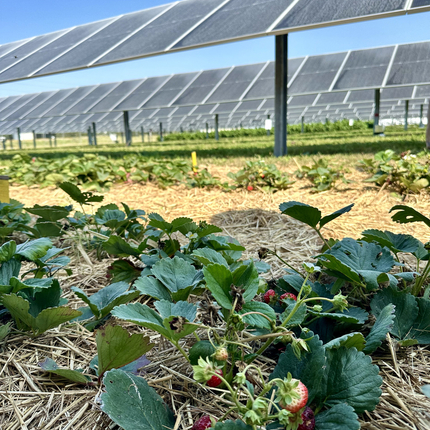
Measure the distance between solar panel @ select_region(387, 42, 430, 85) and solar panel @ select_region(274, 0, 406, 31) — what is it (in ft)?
15.3

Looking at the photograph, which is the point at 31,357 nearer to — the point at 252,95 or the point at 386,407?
the point at 386,407

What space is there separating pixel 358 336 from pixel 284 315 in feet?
0.52

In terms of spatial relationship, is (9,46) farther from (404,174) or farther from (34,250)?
(34,250)

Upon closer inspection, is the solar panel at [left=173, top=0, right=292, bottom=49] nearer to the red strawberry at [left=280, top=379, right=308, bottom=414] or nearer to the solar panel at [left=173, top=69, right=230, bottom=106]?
the red strawberry at [left=280, top=379, right=308, bottom=414]

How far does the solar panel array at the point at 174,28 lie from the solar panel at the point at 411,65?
4.46 metres

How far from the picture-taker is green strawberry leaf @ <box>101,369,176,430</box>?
0.59 metres

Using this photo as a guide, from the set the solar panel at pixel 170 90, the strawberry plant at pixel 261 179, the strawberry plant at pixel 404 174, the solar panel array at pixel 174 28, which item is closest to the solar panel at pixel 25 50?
the solar panel array at pixel 174 28

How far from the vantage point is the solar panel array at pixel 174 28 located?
13.0 ft

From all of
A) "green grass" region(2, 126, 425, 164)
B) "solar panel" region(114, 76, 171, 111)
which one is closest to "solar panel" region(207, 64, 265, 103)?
"green grass" region(2, 126, 425, 164)

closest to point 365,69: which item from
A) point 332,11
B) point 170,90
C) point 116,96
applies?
point 170,90

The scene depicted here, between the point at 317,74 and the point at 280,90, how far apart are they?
5049 millimetres

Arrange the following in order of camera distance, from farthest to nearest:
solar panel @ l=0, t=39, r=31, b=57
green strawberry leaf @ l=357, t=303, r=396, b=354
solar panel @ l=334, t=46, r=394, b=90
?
solar panel @ l=334, t=46, r=394, b=90 < solar panel @ l=0, t=39, r=31, b=57 < green strawberry leaf @ l=357, t=303, r=396, b=354

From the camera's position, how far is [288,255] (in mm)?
1547

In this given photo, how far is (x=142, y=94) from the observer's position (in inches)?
495
